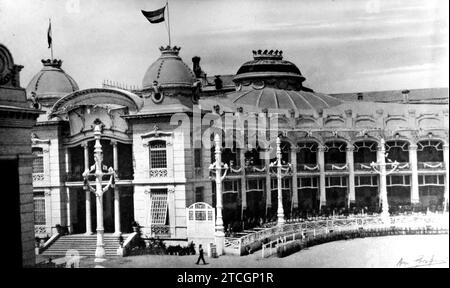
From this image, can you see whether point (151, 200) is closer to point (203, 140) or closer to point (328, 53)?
point (203, 140)

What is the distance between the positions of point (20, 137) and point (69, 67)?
375 centimetres

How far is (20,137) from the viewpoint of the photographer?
2302cm

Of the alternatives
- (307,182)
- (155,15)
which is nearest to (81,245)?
(155,15)

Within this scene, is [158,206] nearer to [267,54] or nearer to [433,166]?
[267,54]

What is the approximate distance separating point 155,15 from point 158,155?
6637 mm

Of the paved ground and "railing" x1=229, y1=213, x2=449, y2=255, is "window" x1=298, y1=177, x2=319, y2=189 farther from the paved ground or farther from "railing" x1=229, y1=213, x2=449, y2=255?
the paved ground

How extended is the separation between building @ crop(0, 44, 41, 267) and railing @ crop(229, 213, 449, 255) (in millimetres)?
8957

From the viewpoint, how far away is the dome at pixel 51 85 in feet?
90.7

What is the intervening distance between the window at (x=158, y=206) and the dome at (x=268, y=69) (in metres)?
6.40

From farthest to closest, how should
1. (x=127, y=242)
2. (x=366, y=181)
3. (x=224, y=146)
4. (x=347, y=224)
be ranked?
(x=366, y=181), (x=224, y=146), (x=347, y=224), (x=127, y=242)

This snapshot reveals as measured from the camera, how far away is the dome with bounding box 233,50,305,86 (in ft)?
85.4

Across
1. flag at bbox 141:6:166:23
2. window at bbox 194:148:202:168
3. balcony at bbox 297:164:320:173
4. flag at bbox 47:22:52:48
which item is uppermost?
flag at bbox 141:6:166:23

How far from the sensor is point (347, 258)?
22.3m

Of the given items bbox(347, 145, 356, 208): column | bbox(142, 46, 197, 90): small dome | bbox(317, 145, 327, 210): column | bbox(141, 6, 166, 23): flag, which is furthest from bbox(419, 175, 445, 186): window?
bbox(141, 6, 166, 23): flag
